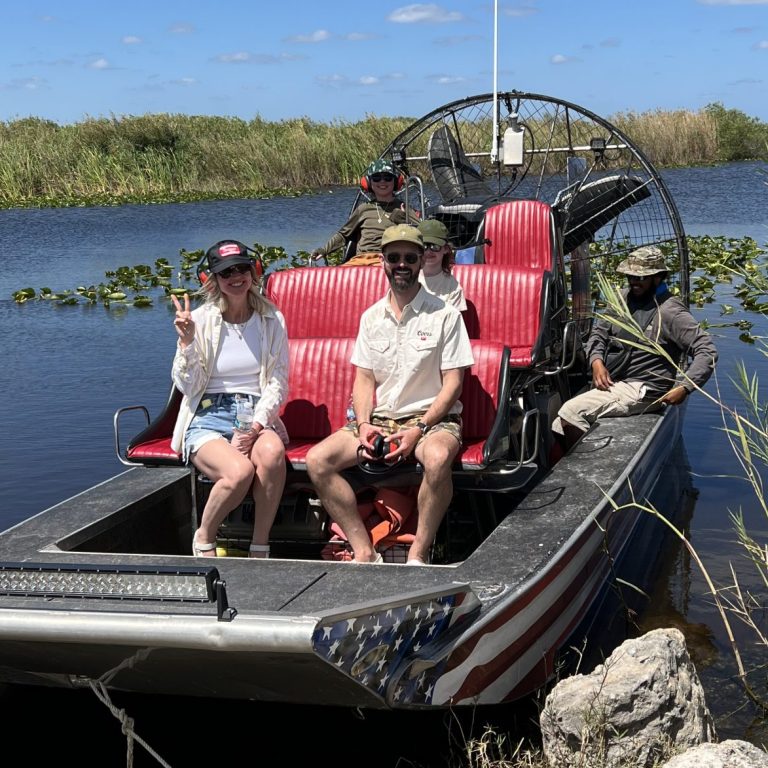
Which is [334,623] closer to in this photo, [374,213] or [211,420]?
[211,420]

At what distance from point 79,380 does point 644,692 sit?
9086 mm

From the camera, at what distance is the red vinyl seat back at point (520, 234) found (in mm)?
8859

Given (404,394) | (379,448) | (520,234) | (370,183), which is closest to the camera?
(379,448)

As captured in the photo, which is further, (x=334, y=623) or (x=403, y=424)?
(x=403, y=424)

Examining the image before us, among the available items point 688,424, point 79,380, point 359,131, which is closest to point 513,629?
point 688,424

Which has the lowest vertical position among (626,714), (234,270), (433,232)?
(626,714)

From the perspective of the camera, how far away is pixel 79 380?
12.1m

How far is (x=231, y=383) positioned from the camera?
567 cm

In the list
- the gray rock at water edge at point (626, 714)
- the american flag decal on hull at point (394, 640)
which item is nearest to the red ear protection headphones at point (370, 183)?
the american flag decal on hull at point (394, 640)

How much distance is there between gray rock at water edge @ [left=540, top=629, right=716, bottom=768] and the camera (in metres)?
4.10

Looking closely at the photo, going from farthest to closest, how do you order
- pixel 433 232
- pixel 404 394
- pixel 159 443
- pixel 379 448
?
pixel 433 232
pixel 159 443
pixel 404 394
pixel 379 448

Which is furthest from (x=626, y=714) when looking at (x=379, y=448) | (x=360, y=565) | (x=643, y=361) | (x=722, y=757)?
(x=643, y=361)

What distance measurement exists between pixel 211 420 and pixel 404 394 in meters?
0.95

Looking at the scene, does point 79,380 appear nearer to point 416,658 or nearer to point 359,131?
point 416,658
